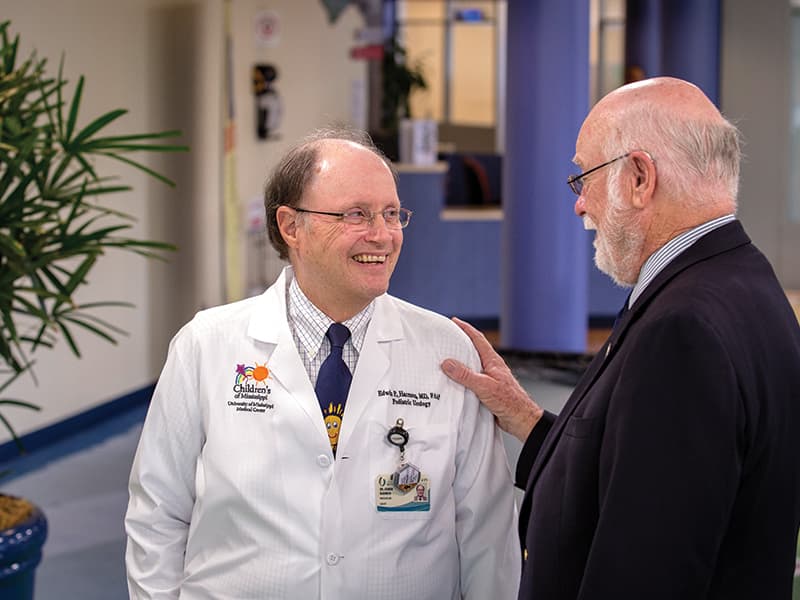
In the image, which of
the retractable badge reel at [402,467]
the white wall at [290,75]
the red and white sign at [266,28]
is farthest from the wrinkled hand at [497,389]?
the red and white sign at [266,28]

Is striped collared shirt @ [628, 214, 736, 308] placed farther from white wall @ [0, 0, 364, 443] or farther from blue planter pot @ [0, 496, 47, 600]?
white wall @ [0, 0, 364, 443]

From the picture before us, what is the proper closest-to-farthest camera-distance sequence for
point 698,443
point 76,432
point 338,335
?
point 698,443 < point 338,335 < point 76,432

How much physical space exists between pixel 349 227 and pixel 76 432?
4.94 m

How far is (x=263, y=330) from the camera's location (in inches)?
81.2

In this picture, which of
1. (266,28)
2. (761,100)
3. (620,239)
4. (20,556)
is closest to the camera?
(620,239)

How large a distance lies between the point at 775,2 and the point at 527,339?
5.99m

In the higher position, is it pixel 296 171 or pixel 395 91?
pixel 395 91

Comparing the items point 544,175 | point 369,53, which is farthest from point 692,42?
point 544,175

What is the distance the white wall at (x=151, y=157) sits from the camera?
6.16m

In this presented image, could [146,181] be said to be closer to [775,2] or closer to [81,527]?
[81,527]

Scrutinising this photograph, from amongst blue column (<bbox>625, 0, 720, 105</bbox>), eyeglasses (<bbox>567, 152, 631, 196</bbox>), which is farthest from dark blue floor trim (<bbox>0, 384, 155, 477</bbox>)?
blue column (<bbox>625, 0, 720, 105</bbox>)

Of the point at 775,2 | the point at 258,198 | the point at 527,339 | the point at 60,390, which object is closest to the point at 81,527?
the point at 60,390

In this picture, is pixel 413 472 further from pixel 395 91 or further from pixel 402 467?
pixel 395 91

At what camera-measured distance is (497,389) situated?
2.09m
